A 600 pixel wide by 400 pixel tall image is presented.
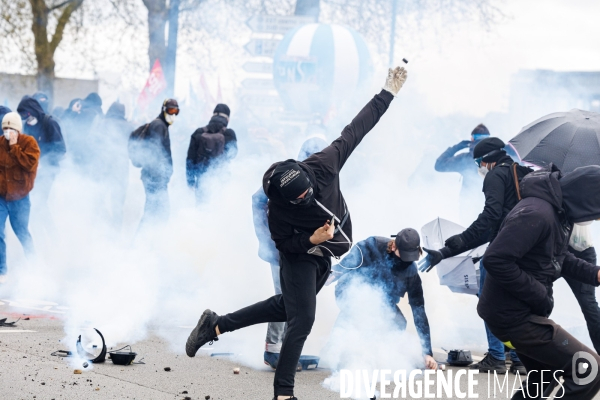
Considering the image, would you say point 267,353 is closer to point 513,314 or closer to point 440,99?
point 513,314

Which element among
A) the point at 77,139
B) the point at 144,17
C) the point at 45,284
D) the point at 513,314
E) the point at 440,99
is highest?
the point at 144,17

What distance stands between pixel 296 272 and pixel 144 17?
12.9 meters

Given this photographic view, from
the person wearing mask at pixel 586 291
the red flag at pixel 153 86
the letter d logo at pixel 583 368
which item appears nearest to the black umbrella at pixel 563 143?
the person wearing mask at pixel 586 291

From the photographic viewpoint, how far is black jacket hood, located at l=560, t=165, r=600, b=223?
385 centimetres

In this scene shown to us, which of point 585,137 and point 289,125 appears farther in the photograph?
point 289,125

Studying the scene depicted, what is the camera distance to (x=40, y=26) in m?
18.4

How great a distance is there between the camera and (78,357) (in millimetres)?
5133

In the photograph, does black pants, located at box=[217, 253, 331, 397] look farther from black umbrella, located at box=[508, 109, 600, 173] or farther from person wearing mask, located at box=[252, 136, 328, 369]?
black umbrella, located at box=[508, 109, 600, 173]

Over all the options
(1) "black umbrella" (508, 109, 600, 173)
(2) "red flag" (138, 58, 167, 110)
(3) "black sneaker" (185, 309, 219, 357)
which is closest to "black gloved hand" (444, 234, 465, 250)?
(1) "black umbrella" (508, 109, 600, 173)

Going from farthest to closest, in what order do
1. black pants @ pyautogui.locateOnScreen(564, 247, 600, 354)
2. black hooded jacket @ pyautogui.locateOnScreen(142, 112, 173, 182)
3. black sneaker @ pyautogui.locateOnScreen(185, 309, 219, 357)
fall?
black hooded jacket @ pyautogui.locateOnScreen(142, 112, 173, 182) < black pants @ pyautogui.locateOnScreen(564, 247, 600, 354) < black sneaker @ pyautogui.locateOnScreen(185, 309, 219, 357)

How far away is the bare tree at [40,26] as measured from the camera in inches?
704

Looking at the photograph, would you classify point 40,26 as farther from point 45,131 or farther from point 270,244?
point 270,244

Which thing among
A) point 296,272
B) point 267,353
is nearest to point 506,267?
point 296,272

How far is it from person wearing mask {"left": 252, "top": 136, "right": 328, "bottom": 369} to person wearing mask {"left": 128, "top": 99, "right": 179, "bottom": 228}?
12.1ft
